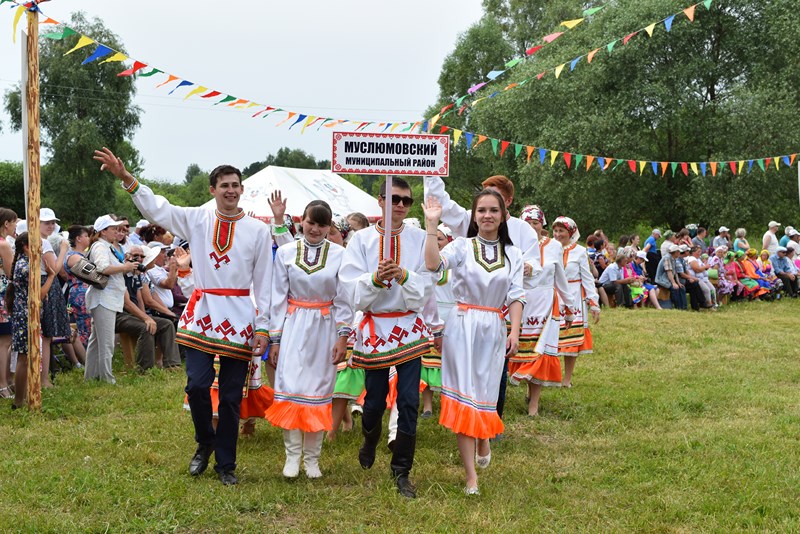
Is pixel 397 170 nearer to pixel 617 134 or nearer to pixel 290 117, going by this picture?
pixel 290 117

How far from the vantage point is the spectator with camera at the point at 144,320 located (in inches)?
397

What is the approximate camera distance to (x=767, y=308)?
60.3 feet

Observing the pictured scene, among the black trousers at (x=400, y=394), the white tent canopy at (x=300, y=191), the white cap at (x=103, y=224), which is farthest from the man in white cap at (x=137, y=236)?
the white tent canopy at (x=300, y=191)

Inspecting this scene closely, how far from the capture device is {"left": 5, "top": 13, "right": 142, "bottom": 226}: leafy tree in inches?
1492

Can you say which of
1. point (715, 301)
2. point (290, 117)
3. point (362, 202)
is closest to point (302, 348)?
point (290, 117)

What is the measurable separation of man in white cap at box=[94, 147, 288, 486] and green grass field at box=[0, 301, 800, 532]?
0.47 meters

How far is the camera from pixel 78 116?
38.9 meters

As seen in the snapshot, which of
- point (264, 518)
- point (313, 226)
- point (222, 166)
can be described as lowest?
point (264, 518)

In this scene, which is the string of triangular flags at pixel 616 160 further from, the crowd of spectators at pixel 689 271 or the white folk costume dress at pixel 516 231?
the white folk costume dress at pixel 516 231

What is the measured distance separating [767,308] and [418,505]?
1541 cm

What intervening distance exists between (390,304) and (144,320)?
561cm

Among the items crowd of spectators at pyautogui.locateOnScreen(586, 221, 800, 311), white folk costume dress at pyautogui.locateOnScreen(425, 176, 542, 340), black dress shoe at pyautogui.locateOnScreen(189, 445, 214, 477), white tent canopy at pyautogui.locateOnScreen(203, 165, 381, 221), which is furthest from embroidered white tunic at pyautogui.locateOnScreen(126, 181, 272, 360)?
white tent canopy at pyautogui.locateOnScreen(203, 165, 381, 221)

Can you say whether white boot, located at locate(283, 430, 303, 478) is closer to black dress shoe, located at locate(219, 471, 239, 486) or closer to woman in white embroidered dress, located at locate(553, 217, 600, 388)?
black dress shoe, located at locate(219, 471, 239, 486)

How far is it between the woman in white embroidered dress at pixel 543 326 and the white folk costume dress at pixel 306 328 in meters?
2.73
